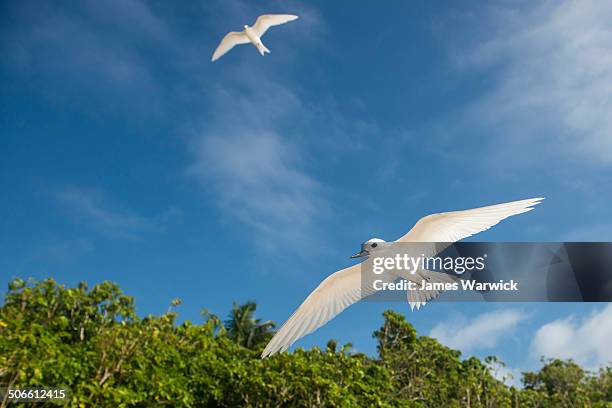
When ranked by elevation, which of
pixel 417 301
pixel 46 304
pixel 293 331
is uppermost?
pixel 46 304

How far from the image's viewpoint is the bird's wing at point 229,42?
518 inches

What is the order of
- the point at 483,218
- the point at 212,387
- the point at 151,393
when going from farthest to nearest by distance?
1. the point at 212,387
2. the point at 151,393
3. the point at 483,218

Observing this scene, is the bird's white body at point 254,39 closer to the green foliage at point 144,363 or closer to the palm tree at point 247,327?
the green foliage at point 144,363

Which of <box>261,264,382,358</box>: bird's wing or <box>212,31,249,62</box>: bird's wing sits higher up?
<box>212,31,249,62</box>: bird's wing

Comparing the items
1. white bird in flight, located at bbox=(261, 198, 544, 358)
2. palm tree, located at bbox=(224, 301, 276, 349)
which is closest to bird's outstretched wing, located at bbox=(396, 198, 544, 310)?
white bird in flight, located at bbox=(261, 198, 544, 358)

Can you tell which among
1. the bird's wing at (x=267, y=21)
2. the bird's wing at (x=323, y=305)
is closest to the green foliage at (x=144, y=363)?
the bird's wing at (x=323, y=305)

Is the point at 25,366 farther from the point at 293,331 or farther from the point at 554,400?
the point at 554,400

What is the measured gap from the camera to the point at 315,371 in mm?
13078

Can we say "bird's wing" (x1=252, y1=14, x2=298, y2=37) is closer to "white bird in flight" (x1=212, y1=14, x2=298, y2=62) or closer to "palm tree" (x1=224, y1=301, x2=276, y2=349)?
"white bird in flight" (x1=212, y1=14, x2=298, y2=62)

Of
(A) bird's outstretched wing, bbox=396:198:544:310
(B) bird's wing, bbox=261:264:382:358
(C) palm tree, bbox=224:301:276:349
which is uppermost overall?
(C) palm tree, bbox=224:301:276:349

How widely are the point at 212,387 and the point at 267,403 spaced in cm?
122

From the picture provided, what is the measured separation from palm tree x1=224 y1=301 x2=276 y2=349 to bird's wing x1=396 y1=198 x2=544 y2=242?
60.6 feet

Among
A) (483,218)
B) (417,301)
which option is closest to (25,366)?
(417,301)

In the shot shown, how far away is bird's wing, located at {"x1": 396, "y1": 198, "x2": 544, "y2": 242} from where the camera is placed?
6.03m
